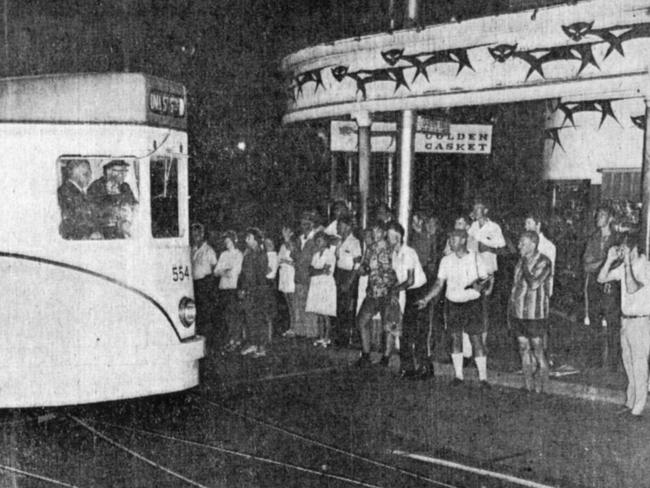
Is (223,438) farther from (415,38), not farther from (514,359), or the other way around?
(415,38)

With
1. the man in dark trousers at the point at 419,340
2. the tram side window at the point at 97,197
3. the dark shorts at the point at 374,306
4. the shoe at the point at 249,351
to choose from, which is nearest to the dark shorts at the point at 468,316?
the man in dark trousers at the point at 419,340

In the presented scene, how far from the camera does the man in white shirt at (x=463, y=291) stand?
32.7 feet

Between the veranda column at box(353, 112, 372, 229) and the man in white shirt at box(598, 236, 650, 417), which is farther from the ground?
the veranda column at box(353, 112, 372, 229)

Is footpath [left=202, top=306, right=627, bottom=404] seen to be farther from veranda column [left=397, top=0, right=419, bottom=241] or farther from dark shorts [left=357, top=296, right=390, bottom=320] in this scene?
veranda column [left=397, top=0, right=419, bottom=241]

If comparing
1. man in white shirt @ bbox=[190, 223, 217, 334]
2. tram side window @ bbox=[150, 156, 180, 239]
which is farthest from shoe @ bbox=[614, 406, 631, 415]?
man in white shirt @ bbox=[190, 223, 217, 334]

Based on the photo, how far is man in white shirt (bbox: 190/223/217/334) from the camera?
42.4 feet

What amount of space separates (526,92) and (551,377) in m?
3.48

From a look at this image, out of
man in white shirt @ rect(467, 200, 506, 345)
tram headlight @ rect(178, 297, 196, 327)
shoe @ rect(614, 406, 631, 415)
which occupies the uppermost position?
man in white shirt @ rect(467, 200, 506, 345)

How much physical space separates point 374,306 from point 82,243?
4282 millimetres

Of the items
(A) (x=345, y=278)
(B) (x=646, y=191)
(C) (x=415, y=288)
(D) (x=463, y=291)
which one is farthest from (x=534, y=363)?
(A) (x=345, y=278)

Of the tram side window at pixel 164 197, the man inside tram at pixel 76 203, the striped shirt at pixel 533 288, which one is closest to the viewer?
the man inside tram at pixel 76 203

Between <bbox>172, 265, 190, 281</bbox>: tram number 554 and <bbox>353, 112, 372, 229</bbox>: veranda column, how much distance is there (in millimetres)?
5329

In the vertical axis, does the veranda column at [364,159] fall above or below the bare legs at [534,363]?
above

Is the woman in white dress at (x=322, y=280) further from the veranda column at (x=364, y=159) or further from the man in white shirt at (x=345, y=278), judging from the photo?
the veranda column at (x=364, y=159)
